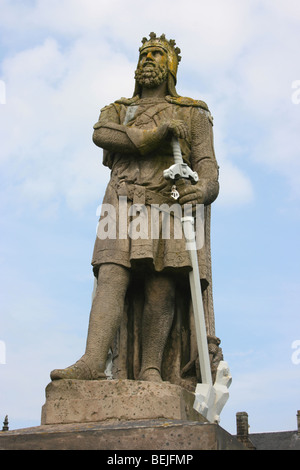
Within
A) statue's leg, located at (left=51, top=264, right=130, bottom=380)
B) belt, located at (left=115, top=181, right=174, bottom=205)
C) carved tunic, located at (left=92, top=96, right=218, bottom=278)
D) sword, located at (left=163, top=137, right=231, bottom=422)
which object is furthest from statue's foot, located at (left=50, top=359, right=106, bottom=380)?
belt, located at (left=115, top=181, right=174, bottom=205)

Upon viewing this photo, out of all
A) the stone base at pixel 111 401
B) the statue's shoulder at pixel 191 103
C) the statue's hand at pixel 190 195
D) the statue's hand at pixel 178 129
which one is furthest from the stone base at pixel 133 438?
the statue's shoulder at pixel 191 103

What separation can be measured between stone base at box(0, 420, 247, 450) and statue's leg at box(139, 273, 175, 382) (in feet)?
5.40

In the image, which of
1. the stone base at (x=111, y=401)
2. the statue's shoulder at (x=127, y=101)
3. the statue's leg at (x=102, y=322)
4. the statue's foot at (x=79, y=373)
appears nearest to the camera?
the stone base at (x=111, y=401)

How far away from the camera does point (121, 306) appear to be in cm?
819

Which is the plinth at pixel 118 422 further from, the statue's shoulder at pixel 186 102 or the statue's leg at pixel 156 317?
the statue's shoulder at pixel 186 102

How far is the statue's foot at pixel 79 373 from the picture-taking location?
7.38 metres

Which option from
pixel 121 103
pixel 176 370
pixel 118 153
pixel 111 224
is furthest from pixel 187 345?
pixel 121 103

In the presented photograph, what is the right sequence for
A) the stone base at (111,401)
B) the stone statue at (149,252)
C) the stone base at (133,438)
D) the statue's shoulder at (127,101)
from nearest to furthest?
1. the stone base at (133,438)
2. the stone base at (111,401)
3. the stone statue at (149,252)
4. the statue's shoulder at (127,101)

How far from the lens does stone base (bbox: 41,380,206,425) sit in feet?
23.1

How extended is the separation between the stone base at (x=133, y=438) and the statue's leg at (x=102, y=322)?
2.89ft

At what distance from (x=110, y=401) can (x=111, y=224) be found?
213 cm

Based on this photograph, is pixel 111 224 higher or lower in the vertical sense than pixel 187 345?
higher

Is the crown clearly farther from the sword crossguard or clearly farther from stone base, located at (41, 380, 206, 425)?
stone base, located at (41, 380, 206, 425)
